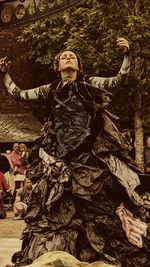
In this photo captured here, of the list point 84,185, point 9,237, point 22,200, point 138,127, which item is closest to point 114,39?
point 138,127

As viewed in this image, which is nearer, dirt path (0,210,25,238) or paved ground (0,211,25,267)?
paved ground (0,211,25,267)

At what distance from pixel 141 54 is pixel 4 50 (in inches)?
308

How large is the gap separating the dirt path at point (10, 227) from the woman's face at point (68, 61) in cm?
450

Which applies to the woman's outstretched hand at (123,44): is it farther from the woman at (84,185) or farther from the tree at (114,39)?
the tree at (114,39)

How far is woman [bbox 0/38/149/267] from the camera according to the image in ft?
15.5

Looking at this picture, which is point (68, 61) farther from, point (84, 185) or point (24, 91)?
point (84, 185)

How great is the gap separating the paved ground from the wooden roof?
34.0 feet

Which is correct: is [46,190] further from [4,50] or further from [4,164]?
[4,50]

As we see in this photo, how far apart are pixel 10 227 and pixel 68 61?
604 cm

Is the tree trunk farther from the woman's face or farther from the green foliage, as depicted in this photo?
the woman's face

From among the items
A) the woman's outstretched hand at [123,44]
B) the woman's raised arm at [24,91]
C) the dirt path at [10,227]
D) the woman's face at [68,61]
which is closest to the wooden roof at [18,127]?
the dirt path at [10,227]

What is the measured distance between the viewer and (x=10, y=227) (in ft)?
35.0

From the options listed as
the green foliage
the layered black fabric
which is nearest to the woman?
the layered black fabric

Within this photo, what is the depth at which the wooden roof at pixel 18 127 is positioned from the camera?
2439 cm
